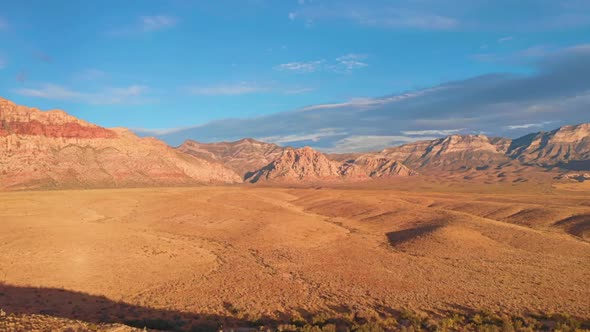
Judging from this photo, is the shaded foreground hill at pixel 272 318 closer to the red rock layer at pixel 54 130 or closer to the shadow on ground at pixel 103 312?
the shadow on ground at pixel 103 312

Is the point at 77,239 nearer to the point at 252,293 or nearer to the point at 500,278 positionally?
the point at 252,293

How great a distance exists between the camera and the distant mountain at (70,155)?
12681 centimetres

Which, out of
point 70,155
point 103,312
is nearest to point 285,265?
point 103,312

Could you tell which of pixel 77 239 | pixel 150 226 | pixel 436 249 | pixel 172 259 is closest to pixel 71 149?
pixel 150 226

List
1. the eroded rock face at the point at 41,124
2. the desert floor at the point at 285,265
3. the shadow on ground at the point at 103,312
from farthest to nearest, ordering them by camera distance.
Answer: the eroded rock face at the point at 41,124 < the desert floor at the point at 285,265 < the shadow on ground at the point at 103,312

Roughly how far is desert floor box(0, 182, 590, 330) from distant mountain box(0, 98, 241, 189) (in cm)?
8703

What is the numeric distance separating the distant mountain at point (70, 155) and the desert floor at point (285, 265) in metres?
87.0

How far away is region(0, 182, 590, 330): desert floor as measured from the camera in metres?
20.2

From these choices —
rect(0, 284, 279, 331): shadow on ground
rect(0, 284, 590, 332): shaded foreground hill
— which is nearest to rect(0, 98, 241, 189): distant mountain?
rect(0, 284, 279, 331): shadow on ground

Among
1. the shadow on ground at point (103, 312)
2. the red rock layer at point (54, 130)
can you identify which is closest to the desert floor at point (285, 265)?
the shadow on ground at point (103, 312)

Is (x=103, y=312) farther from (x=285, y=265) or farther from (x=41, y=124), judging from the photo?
(x=41, y=124)

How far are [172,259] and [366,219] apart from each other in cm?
3318

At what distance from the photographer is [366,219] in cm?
5659

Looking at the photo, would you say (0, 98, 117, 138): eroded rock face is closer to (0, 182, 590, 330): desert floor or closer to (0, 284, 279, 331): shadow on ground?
(0, 182, 590, 330): desert floor
